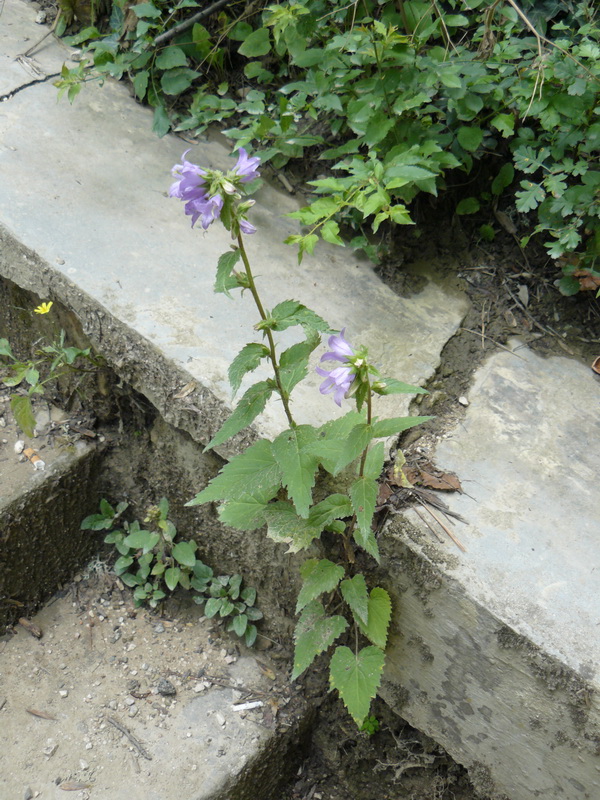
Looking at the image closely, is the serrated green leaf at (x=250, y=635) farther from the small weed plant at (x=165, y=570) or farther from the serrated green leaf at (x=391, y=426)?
the serrated green leaf at (x=391, y=426)

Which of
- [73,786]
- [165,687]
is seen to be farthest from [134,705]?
[73,786]

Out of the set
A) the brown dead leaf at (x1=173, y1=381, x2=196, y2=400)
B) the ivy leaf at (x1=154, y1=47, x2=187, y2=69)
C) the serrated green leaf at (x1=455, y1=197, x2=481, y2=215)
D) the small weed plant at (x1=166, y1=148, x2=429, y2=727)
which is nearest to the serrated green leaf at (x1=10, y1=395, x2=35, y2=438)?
the brown dead leaf at (x1=173, y1=381, x2=196, y2=400)

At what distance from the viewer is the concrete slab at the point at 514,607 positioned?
1.64m

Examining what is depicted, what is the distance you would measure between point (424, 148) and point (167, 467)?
4.22 feet

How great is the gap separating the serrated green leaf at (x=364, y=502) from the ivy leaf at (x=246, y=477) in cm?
20

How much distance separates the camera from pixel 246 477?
65.4 inches

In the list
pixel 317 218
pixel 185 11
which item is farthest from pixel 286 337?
pixel 185 11

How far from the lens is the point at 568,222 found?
84.4 inches

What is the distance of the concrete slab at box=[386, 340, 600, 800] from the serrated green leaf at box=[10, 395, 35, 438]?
1.29m

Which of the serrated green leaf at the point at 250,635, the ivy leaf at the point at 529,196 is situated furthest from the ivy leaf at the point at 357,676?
the ivy leaf at the point at 529,196

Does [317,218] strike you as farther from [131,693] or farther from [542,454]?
[131,693]

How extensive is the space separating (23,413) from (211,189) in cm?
129

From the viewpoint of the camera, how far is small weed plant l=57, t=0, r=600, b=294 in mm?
2010

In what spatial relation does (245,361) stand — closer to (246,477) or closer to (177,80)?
(246,477)
